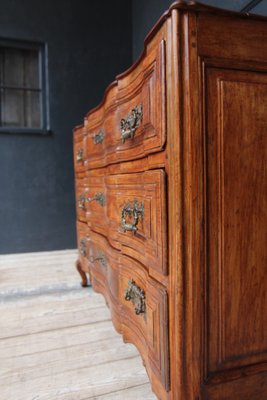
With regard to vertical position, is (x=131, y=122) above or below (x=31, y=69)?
below

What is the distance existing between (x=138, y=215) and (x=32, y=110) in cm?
229

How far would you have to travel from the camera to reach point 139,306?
0.84 meters

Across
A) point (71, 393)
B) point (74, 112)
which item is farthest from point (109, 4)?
point (71, 393)

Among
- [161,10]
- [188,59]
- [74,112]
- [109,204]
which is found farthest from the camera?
[74,112]

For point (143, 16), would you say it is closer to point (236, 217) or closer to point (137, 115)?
A: point (137, 115)

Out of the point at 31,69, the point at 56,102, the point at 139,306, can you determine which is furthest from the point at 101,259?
the point at 31,69

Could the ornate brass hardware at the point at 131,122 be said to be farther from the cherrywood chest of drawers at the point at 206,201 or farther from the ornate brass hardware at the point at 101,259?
the ornate brass hardware at the point at 101,259

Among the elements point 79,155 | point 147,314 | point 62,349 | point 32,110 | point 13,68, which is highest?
point 13,68

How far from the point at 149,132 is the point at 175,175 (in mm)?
169

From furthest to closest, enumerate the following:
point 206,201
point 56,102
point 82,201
Answer: 1. point 56,102
2. point 82,201
3. point 206,201

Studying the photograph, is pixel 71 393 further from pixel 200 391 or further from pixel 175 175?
pixel 175 175

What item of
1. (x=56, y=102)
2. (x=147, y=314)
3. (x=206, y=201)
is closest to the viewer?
(x=206, y=201)

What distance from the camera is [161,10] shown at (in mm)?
2205

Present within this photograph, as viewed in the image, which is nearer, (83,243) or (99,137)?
(99,137)
